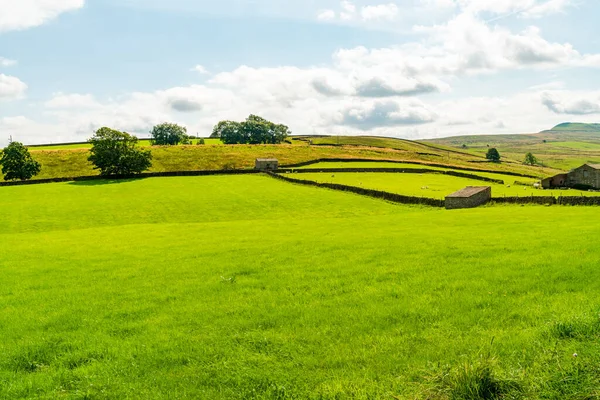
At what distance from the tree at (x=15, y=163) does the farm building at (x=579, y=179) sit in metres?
114

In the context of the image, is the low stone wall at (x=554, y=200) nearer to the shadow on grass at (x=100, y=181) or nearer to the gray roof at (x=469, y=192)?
the gray roof at (x=469, y=192)

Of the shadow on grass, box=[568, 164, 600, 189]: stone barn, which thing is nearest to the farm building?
box=[568, 164, 600, 189]: stone barn

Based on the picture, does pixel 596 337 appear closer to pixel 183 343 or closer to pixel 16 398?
pixel 183 343

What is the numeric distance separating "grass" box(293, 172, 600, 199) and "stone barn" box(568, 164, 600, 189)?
12.5 metres

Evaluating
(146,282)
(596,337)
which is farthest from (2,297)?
(596,337)

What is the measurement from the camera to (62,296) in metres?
14.7

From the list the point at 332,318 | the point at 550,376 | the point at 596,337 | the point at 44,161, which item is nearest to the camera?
the point at 550,376

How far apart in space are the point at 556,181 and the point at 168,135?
147541mm

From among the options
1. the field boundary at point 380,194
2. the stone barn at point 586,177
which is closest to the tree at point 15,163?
the field boundary at point 380,194

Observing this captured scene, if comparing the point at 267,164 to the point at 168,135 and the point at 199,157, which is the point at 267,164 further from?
the point at 168,135

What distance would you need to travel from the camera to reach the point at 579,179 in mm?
86125

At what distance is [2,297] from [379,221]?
1092 inches

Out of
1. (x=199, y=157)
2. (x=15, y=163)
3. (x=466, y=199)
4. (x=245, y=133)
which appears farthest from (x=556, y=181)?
(x=245, y=133)

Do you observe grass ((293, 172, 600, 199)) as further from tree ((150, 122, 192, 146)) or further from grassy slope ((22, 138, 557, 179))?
tree ((150, 122, 192, 146))
